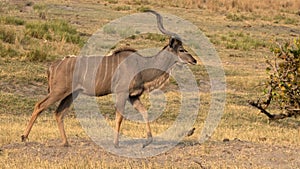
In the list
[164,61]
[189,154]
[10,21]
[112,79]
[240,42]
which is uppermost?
[164,61]

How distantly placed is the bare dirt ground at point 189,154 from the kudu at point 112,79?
363 mm

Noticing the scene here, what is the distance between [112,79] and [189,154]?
170 cm

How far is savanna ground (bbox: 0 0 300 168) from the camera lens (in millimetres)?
8938

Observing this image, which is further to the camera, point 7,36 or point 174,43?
point 7,36

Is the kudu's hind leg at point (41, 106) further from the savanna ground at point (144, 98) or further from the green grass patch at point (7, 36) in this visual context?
the green grass patch at point (7, 36)

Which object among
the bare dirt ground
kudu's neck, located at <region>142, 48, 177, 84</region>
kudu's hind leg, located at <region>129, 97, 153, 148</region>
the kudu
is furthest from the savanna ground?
kudu's neck, located at <region>142, 48, 177, 84</region>

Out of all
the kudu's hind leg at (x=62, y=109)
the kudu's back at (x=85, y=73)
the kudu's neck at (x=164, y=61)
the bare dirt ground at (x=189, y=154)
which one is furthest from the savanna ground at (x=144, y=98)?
the kudu's neck at (x=164, y=61)

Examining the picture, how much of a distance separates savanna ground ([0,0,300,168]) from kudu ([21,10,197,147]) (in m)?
0.60

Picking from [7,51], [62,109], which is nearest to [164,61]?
[62,109]

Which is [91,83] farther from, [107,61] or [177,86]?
[177,86]

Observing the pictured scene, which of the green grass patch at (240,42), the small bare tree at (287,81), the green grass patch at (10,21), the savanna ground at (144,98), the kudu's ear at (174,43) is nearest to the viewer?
the small bare tree at (287,81)

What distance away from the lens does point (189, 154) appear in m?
9.28

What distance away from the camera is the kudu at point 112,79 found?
9.77 metres

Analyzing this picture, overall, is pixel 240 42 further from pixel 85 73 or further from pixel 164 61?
pixel 85 73
